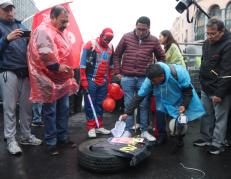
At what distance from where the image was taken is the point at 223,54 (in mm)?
4082

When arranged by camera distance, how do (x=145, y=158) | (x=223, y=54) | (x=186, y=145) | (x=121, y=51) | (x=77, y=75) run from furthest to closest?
(x=77, y=75), (x=121, y=51), (x=186, y=145), (x=223, y=54), (x=145, y=158)

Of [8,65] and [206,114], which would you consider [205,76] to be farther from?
[8,65]

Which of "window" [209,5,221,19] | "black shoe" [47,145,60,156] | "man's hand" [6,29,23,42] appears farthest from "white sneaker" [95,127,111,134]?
"window" [209,5,221,19]

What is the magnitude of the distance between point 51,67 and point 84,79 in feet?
3.77

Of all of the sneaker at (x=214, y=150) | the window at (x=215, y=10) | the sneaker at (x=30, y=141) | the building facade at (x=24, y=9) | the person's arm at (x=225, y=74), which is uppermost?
the window at (x=215, y=10)

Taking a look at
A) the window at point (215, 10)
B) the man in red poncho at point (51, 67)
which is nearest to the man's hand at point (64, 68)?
the man in red poncho at point (51, 67)

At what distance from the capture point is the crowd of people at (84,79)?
13.3ft

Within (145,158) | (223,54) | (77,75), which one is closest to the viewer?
(145,158)

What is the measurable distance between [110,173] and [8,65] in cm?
202

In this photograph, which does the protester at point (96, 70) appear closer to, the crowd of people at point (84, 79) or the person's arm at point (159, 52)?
the crowd of people at point (84, 79)

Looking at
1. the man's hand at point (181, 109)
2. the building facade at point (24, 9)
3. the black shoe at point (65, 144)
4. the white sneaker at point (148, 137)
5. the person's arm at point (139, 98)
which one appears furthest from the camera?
the building facade at point (24, 9)

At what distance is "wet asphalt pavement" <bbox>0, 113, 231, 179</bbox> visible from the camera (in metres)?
3.50

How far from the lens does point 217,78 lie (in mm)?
4191

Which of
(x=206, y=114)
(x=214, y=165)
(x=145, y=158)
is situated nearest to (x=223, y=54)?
(x=206, y=114)
